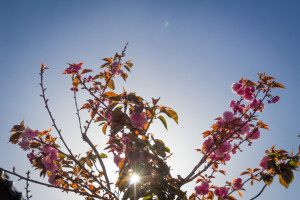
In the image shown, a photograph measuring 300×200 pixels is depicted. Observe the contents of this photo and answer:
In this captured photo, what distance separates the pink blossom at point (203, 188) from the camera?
10.1 ft

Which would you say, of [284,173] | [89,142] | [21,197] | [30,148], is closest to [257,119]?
[284,173]

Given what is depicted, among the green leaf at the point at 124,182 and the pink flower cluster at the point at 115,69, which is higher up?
the pink flower cluster at the point at 115,69

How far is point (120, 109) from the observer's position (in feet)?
5.92

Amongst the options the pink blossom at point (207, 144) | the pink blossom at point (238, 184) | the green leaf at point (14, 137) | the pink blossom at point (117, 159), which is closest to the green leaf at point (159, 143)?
the pink blossom at point (117, 159)

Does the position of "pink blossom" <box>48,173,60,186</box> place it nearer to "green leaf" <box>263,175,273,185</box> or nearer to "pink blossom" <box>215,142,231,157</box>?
"pink blossom" <box>215,142,231,157</box>

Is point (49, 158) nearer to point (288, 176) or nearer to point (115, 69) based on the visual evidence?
point (115, 69)

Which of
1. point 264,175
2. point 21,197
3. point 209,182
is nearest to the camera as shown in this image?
point 264,175

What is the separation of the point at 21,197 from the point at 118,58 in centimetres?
294

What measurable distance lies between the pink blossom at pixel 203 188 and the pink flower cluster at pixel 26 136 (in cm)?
238

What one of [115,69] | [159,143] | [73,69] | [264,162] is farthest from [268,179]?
[73,69]

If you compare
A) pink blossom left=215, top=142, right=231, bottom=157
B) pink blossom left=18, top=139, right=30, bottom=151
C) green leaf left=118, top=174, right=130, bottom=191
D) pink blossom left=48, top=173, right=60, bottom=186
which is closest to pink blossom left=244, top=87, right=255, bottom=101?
pink blossom left=215, top=142, right=231, bottom=157

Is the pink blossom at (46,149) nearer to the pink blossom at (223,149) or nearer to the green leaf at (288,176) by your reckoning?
the pink blossom at (223,149)

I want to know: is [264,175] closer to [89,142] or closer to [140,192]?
[140,192]

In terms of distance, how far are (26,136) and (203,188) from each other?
8.19 feet
